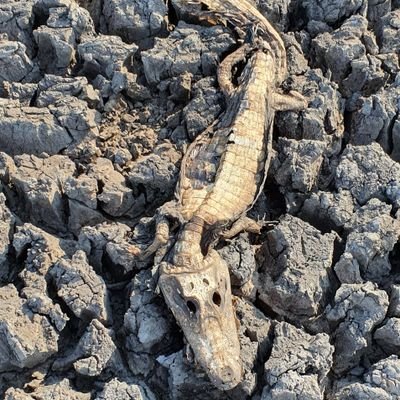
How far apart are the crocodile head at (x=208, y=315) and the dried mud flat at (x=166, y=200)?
177 mm

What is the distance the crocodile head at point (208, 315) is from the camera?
5.59 metres

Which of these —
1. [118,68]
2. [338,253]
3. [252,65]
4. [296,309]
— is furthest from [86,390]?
[252,65]

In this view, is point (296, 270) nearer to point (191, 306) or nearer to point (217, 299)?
point (217, 299)

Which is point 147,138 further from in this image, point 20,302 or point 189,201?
point 20,302

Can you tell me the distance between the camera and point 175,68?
25.3 ft

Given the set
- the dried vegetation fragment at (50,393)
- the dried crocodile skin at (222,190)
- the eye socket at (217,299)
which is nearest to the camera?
the dried vegetation fragment at (50,393)

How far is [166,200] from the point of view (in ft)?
23.1

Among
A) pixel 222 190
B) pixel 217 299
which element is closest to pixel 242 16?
pixel 222 190

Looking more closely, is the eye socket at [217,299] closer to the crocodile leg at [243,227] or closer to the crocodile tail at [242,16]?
the crocodile leg at [243,227]

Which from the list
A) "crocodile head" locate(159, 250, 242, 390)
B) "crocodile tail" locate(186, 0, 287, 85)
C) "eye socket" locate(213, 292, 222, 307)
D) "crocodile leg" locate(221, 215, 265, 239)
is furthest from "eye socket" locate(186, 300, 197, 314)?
"crocodile tail" locate(186, 0, 287, 85)

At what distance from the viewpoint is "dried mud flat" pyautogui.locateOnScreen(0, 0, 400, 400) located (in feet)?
19.1

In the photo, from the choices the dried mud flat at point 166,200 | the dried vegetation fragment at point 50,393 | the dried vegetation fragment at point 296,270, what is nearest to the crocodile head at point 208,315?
the dried mud flat at point 166,200

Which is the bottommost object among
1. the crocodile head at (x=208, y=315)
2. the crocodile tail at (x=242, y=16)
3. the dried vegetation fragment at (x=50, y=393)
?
the dried vegetation fragment at (x=50, y=393)

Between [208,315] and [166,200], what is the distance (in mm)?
1646
